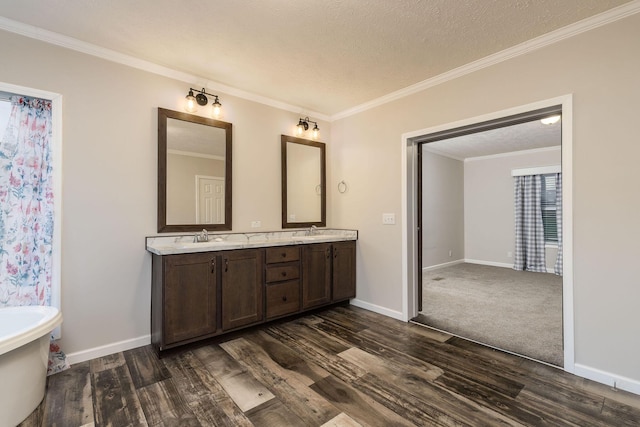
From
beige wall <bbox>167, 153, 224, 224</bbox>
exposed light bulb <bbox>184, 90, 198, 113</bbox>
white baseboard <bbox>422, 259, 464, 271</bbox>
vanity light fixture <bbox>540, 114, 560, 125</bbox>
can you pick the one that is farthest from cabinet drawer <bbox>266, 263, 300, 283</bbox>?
white baseboard <bbox>422, 259, 464, 271</bbox>

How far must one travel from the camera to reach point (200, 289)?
2.63 metres

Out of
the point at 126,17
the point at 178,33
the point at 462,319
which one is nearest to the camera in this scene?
the point at 126,17

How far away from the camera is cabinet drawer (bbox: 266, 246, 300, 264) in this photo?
10.1 feet

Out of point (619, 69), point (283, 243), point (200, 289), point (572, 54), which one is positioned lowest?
point (200, 289)

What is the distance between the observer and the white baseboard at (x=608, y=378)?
199 centimetres

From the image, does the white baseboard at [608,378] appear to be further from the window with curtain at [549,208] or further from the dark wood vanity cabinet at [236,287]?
the window with curtain at [549,208]

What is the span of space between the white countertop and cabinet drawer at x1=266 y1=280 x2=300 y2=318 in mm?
457

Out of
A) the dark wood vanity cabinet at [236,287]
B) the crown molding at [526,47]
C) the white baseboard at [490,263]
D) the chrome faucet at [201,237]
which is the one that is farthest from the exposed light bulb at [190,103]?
the white baseboard at [490,263]

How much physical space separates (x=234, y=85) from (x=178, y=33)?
3.11 feet

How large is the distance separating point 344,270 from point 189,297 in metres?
1.88

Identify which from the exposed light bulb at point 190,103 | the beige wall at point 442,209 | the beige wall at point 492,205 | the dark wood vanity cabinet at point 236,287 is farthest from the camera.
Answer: the beige wall at point 492,205

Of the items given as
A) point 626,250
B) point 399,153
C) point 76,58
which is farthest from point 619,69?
point 76,58

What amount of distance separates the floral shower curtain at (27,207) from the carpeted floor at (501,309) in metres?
3.58

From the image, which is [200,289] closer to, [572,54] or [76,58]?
[76,58]
